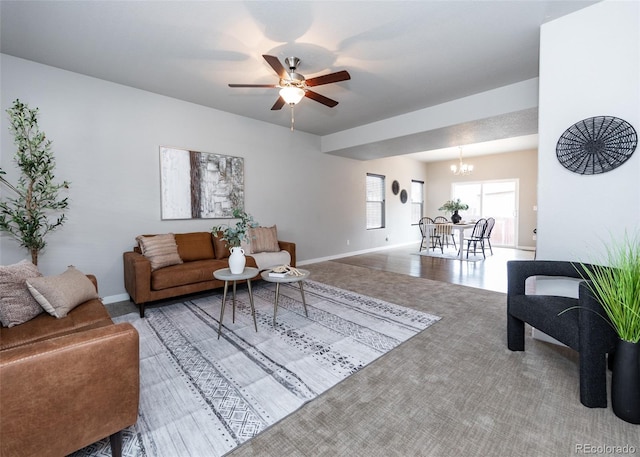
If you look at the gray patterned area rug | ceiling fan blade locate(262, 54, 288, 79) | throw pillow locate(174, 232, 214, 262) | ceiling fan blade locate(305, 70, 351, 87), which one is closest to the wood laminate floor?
the gray patterned area rug

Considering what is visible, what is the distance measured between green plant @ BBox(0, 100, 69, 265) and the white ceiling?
785 mm

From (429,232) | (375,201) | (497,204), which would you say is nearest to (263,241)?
(375,201)

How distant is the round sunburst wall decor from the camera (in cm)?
210

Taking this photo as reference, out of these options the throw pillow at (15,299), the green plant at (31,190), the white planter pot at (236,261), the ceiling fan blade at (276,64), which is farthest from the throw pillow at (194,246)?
the ceiling fan blade at (276,64)

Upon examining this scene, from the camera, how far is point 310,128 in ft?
18.5

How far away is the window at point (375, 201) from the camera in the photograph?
770cm

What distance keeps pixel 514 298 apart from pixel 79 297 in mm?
3359

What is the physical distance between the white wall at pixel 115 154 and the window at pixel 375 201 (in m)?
2.78

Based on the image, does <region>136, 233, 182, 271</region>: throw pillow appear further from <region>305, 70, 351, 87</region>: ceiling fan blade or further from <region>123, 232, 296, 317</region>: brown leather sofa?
<region>305, 70, 351, 87</region>: ceiling fan blade

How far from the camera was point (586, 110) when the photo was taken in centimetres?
226

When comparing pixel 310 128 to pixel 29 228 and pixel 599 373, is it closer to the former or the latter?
pixel 29 228

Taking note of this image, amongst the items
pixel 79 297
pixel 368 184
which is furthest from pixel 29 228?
pixel 368 184

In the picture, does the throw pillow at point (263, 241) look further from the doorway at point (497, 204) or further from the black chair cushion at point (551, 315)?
the doorway at point (497, 204)

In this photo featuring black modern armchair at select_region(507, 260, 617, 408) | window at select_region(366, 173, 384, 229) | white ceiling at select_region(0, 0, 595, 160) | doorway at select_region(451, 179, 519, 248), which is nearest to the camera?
black modern armchair at select_region(507, 260, 617, 408)
